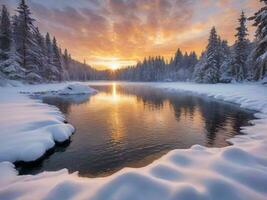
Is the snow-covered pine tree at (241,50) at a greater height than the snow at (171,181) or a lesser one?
greater

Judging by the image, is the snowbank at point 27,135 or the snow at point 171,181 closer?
the snow at point 171,181

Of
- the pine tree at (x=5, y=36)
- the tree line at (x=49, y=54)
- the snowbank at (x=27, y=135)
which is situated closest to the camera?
the snowbank at (x=27, y=135)

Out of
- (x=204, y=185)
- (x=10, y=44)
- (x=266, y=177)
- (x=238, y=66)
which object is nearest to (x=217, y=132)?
(x=266, y=177)

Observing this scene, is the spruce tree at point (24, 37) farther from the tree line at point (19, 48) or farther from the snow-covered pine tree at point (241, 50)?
the snow-covered pine tree at point (241, 50)

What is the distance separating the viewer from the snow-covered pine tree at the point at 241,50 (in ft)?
147

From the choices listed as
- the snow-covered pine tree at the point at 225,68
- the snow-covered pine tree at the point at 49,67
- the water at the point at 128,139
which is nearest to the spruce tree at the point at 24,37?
the snow-covered pine tree at the point at 49,67

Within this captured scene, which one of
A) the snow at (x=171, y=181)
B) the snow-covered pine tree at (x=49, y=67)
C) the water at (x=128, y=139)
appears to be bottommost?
the water at (x=128, y=139)

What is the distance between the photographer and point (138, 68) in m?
137

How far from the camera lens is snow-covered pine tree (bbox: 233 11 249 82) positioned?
147 feet

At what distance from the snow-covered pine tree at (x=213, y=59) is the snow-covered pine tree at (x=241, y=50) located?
4.65 meters

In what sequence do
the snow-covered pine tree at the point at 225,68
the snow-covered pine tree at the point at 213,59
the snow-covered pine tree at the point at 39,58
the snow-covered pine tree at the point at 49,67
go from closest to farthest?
the snow-covered pine tree at the point at 39,58, the snow-covered pine tree at the point at 225,68, the snow-covered pine tree at the point at 213,59, the snow-covered pine tree at the point at 49,67

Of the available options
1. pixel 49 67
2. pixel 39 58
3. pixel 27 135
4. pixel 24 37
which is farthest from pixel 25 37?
pixel 27 135

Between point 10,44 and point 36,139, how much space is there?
38613 mm

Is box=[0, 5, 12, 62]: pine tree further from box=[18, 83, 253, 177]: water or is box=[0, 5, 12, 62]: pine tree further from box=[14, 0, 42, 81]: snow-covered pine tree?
box=[18, 83, 253, 177]: water
